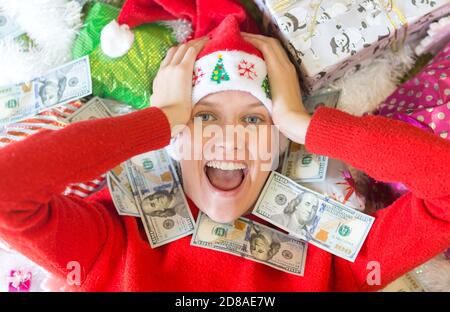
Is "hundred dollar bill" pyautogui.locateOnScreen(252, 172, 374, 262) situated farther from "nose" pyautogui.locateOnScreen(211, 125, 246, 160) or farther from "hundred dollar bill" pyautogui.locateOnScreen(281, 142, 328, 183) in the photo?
"nose" pyautogui.locateOnScreen(211, 125, 246, 160)

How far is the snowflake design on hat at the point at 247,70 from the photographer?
3.71ft

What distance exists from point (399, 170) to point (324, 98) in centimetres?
42

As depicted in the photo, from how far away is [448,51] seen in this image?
132 cm

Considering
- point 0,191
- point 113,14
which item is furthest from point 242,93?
point 0,191

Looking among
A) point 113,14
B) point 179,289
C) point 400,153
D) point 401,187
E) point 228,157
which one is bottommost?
point 179,289

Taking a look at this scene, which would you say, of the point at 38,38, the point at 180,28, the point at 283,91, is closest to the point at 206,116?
the point at 283,91

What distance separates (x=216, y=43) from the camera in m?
1.17

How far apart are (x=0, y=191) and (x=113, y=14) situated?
2.12 feet

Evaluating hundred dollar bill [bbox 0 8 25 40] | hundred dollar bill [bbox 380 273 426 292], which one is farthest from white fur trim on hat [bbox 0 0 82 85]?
hundred dollar bill [bbox 380 273 426 292]

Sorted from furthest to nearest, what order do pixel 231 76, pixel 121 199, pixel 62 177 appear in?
pixel 121 199 < pixel 231 76 < pixel 62 177

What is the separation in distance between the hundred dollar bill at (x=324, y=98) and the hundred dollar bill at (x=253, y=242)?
14.8 inches

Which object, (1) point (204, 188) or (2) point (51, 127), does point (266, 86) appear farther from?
(2) point (51, 127)

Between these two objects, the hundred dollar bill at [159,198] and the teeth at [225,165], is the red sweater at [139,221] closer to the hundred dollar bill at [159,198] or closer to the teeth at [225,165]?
the hundred dollar bill at [159,198]

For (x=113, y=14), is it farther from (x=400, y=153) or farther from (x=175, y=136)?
(x=400, y=153)
